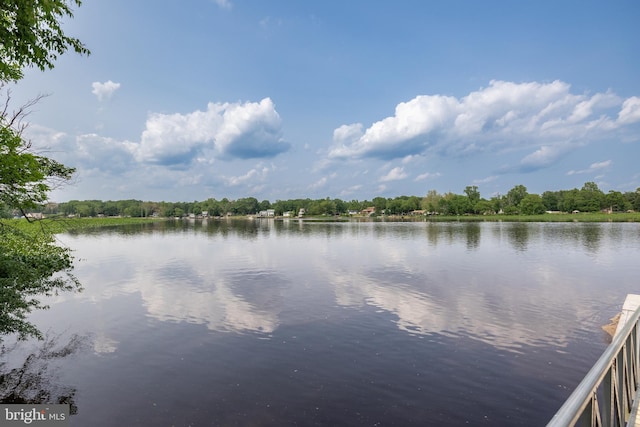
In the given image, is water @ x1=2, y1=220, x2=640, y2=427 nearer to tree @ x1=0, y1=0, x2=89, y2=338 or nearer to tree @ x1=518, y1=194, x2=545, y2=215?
tree @ x1=0, y1=0, x2=89, y2=338

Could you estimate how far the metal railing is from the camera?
2.99 meters

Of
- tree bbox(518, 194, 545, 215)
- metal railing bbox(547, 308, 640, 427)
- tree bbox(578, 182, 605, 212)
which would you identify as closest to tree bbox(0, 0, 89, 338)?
metal railing bbox(547, 308, 640, 427)

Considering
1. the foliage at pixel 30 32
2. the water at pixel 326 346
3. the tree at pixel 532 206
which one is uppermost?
the foliage at pixel 30 32

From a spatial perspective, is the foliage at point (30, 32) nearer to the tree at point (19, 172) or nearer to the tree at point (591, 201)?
the tree at point (19, 172)

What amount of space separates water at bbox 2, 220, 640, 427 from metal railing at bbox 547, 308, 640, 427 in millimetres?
5535

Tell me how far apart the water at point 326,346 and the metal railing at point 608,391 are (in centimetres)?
554

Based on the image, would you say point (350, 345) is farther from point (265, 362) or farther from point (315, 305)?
point (315, 305)

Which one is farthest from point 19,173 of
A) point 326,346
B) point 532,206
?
point 532,206

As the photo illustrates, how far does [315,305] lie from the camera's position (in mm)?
23312

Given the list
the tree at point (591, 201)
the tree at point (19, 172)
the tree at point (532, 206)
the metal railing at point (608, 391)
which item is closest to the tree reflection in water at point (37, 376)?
the tree at point (19, 172)

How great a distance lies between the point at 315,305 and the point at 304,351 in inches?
291

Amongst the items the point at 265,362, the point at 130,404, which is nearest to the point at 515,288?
the point at 265,362

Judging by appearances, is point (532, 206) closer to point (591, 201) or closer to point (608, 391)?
point (591, 201)

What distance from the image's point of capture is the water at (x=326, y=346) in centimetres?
1152
